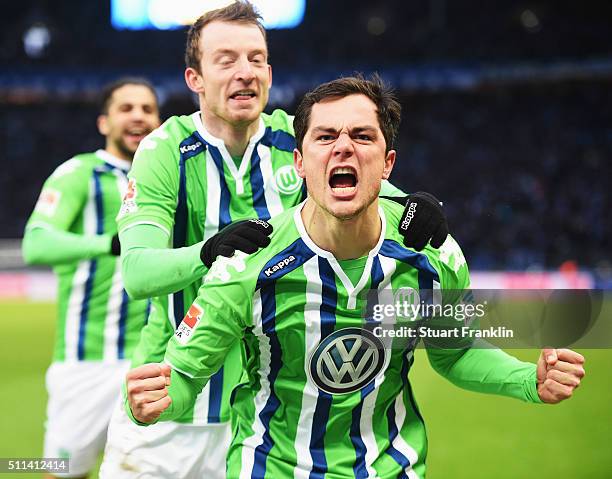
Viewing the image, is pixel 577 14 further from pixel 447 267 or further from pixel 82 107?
pixel 447 267

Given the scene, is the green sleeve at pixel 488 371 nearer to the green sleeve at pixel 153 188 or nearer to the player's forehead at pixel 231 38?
the green sleeve at pixel 153 188

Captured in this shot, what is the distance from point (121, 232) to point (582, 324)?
62.7 inches

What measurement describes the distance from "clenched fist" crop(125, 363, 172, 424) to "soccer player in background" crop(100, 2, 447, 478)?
2.71 ft

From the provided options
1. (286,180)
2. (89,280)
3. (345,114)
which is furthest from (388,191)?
(89,280)

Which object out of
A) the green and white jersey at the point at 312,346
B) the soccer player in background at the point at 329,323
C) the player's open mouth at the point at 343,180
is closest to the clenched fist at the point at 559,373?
the soccer player in background at the point at 329,323

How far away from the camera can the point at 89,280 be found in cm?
454

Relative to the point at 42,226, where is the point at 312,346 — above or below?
below

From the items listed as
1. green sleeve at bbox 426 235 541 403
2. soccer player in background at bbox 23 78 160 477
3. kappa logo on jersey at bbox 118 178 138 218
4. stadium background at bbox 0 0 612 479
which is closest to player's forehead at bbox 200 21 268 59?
kappa logo on jersey at bbox 118 178 138 218

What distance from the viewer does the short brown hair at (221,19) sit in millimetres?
3225

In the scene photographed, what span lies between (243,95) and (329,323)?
3.34 ft

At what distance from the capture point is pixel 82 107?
84.8 ft

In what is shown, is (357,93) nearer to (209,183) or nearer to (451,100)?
(209,183)

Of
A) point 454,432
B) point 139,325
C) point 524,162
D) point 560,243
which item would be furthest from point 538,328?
point 524,162

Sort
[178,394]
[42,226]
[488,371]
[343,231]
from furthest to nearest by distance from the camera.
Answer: [42,226]
[488,371]
[343,231]
[178,394]
